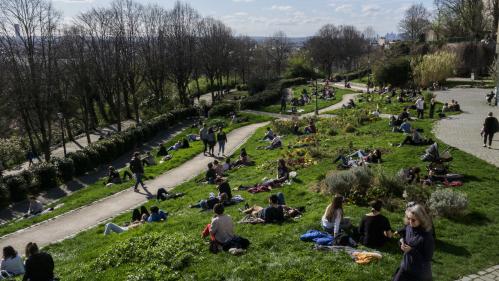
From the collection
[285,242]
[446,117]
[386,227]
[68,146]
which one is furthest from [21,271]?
[68,146]

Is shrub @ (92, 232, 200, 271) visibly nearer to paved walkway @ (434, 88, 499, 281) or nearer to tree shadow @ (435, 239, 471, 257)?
tree shadow @ (435, 239, 471, 257)

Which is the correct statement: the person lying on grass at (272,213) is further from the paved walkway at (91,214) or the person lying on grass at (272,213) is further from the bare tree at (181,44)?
the bare tree at (181,44)

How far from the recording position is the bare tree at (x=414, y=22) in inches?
4031

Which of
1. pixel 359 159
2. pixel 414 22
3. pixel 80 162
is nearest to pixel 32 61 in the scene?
pixel 80 162

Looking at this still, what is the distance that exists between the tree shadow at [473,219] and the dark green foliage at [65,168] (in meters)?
21.4

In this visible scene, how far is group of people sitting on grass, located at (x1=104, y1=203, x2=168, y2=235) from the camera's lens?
575 inches

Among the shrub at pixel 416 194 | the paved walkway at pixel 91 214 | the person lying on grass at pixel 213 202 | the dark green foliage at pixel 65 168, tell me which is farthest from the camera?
the dark green foliage at pixel 65 168

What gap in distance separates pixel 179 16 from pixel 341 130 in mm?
34308

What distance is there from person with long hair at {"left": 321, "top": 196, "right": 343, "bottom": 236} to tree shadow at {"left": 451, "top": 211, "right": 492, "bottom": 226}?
349cm

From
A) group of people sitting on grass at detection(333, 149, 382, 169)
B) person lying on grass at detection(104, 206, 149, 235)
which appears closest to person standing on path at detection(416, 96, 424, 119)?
group of people sitting on grass at detection(333, 149, 382, 169)

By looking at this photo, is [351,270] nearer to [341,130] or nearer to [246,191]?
[246,191]

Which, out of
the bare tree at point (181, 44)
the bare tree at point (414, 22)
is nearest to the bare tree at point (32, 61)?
the bare tree at point (181, 44)

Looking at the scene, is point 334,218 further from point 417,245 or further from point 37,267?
point 37,267

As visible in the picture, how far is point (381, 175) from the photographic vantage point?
46.9 feet
